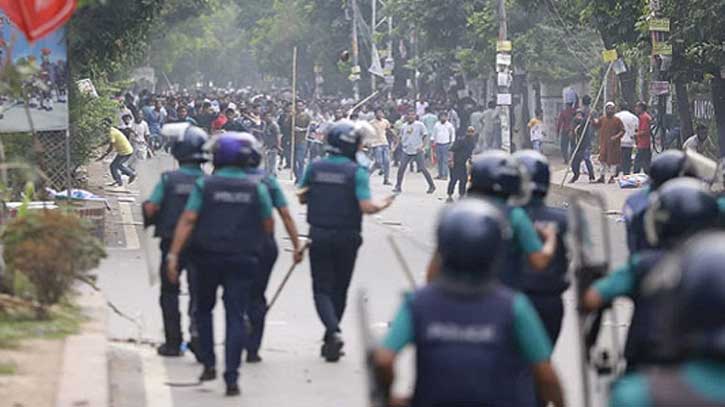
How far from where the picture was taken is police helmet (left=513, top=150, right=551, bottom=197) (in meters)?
8.02

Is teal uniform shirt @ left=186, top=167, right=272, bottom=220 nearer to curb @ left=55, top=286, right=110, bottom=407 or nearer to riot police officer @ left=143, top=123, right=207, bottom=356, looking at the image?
riot police officer @ left=143, top=123, right=207, bottom=356

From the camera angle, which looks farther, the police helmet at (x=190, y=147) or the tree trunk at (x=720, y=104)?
the tree trunk at (x=720, y=104)

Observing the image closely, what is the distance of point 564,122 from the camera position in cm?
3750

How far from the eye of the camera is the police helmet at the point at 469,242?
16.2 ft

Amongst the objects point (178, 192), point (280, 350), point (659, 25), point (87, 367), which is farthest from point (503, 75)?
point (87, 367)

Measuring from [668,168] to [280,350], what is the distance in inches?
171

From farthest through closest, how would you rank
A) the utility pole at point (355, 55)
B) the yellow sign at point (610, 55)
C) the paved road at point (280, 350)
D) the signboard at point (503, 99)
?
the utility pole at point (355, 55), the signboard at point (503, 99), the yellow sign at point (610, 55), the paved road at point (280, 350)

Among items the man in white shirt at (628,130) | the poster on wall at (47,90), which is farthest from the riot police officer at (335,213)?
the man in white shirt at (628,130)

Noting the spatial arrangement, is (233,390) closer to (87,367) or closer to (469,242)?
(87,367)

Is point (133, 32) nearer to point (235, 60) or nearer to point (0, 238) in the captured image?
point (0, 238)

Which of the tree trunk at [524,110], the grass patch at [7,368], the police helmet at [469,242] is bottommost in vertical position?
the tree trunk at [524,110]

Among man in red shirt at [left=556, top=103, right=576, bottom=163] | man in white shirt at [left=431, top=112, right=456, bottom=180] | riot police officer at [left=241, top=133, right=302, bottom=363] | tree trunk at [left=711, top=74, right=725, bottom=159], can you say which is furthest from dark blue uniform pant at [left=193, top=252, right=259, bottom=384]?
man in red shirt at [left=556, top=103, right=576, bottom=163]

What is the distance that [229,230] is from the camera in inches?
371

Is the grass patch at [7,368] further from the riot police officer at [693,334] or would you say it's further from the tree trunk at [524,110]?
the tree trunk at [524,110]
